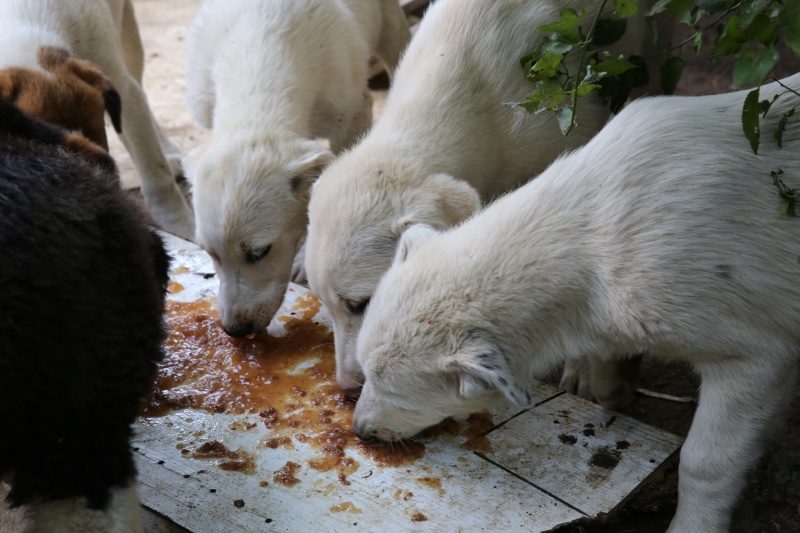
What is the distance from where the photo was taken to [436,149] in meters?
3.60

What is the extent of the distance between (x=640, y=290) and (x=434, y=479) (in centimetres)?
104

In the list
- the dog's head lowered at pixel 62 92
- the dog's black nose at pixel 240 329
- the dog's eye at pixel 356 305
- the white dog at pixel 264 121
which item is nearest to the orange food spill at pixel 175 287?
the white dog at pixel 264 121

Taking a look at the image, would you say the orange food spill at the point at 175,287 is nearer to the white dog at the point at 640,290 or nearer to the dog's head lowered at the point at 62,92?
the dog's head lowered at the point at 62,92

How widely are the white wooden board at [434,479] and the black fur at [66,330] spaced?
430 millimetres

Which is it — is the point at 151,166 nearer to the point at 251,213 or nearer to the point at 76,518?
the point at 251,213

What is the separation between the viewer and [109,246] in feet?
9.22

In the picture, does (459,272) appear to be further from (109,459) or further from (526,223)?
(109,459)

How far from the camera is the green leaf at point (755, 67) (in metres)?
2.27

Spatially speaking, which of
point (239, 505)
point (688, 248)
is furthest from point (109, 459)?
point (688, 248)

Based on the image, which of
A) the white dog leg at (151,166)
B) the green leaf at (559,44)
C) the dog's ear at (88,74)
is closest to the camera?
the green leaf at (559,44)

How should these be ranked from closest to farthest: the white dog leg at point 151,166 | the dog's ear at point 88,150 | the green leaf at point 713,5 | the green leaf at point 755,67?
the green leaf at point 755,67 < the green leaf at point 713,5 < the dog's ear at point 88,150 < the white dog leg at point 151,166

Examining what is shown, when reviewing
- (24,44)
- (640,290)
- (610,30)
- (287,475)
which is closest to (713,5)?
(610,30)

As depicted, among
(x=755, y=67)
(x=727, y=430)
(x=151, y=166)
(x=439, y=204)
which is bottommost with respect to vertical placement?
(x=151, y=166)

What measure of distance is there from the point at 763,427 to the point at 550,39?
1545 millimetres
